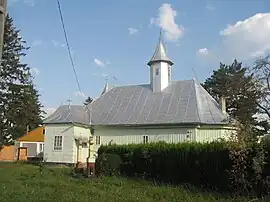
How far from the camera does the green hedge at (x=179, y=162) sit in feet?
55.1

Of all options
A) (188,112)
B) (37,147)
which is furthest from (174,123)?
(37,147)

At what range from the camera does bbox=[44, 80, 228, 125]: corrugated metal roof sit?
31502 mm

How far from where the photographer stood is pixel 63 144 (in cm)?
3203

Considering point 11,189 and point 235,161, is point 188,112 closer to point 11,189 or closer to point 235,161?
point 235,161

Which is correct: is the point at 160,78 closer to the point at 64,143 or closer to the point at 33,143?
the point at 64,143

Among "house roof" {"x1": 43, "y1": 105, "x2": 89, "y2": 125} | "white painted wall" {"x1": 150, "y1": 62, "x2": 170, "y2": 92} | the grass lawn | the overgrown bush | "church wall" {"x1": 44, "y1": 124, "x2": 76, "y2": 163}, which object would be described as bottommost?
the grass lawn

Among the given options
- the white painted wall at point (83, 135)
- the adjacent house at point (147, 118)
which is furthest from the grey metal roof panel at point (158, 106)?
the white painted wall at point (83, 135)

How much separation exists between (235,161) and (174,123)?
15.8 metres

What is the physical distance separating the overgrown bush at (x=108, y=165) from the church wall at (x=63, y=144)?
1089 cm

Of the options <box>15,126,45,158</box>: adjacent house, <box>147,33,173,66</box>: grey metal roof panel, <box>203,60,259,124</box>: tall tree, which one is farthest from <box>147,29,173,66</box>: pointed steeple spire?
<box>15,126,45,158</box>: adjacent house

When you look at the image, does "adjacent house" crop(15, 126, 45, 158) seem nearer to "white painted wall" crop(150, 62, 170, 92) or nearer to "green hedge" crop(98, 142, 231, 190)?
"white painted wall" crop(150, 62, 170, 92)

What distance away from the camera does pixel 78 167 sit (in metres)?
23.6

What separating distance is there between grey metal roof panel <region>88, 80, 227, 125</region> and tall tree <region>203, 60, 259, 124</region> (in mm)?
2945

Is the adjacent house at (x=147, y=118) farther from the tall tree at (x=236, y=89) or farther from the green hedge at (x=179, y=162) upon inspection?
the green hedge at (x=179, y=162)
